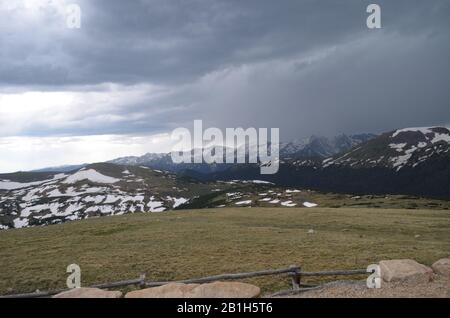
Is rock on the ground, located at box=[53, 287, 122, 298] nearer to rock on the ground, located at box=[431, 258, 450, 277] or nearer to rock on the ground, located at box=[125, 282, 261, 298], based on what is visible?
rock on the ground, located at box=[125, 282, 261, 298]

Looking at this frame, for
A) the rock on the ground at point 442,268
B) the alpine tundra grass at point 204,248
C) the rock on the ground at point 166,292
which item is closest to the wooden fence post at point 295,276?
the alpine tundra grass at point 204,248

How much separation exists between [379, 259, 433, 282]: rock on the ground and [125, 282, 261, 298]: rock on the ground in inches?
346

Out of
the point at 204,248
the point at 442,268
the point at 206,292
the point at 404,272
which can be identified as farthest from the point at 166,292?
the point at 204,248

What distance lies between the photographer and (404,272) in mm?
25047

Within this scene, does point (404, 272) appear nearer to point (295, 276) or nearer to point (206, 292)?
point (295, 276)

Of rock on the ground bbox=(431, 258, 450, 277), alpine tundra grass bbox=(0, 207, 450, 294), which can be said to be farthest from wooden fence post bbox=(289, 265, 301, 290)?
rock on the ground bbox=(431, 258, 450, 277)

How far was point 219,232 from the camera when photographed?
51875 millimetres

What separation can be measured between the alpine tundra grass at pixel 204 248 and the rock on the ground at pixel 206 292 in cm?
724

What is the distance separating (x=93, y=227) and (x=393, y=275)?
47.2 metres

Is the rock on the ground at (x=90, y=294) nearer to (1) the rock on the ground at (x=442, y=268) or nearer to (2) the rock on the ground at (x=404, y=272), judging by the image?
(2) the rock on the ground at (x=404, y=272)

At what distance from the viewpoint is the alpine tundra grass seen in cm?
3322

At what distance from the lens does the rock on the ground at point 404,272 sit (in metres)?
24.7
